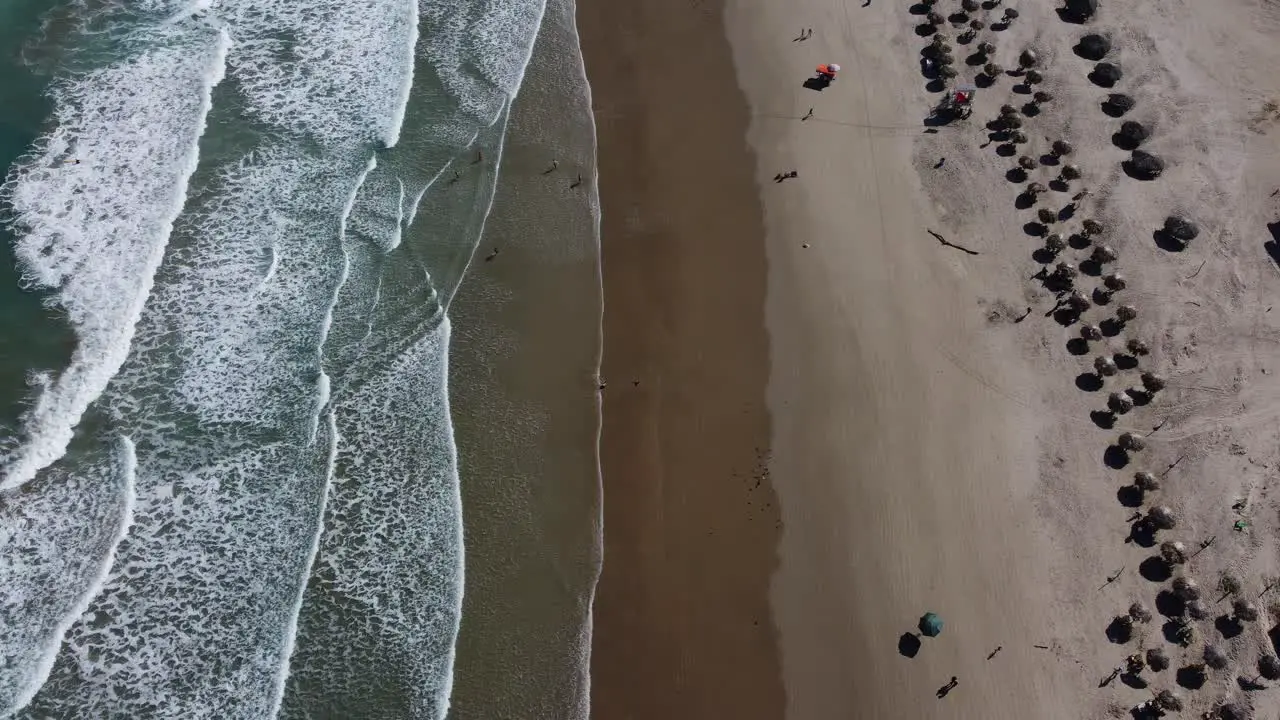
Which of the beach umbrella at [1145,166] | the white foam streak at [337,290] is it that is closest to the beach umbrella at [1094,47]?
the beach umbrella at [1145,166]

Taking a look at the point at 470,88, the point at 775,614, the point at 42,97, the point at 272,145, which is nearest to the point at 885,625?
the point at 775,614

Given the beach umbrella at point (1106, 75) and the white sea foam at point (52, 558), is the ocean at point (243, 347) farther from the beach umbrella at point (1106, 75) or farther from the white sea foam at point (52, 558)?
the beach umbrella at point (1106, 75)

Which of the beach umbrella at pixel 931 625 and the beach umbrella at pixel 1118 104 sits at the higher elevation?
the beach umbrella at pixel 1118 104

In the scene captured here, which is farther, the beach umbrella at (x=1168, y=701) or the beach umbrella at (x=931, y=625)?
the beach umbrella at (x=931, y=625)

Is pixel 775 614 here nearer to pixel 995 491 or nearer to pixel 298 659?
pixel 995 491

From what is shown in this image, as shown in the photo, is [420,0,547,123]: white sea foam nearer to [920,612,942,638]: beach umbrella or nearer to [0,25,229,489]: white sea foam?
[0,25,229,489]: white sea foam

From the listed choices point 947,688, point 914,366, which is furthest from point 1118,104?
point 947,688

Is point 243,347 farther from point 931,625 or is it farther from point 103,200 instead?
point 931,625
